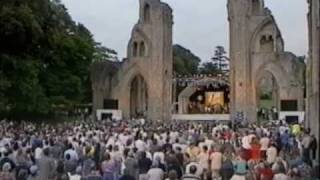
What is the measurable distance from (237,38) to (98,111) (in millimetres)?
14097

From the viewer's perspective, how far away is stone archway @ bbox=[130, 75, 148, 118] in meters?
63.8

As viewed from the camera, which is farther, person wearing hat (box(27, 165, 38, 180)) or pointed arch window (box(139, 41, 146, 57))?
pointed arch window (box(139, 41, 146, 57))

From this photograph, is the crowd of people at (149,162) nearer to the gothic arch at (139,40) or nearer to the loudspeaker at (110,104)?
the loudspeaker at (110,104)

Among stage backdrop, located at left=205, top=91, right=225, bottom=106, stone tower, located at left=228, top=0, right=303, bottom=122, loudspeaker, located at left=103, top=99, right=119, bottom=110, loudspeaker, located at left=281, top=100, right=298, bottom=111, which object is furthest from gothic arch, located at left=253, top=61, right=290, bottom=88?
stage backdrop, located at left=205, top=91, right=225, bottom=106

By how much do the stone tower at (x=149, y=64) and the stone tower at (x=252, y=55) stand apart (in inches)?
240

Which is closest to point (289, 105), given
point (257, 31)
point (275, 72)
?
point (275, 72)

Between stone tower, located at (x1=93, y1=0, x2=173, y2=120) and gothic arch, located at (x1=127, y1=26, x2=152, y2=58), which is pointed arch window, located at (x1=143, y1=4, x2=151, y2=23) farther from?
gothic arch, located at (x1=127, y1=26, x2=152, y2=58)

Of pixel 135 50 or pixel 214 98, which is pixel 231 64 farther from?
pixel 214 98

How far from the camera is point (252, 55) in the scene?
59.4 meters

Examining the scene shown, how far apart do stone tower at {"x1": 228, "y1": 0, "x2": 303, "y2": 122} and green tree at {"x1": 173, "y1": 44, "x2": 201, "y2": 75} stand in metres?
43.6

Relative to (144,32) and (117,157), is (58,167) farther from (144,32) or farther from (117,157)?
(144,32)

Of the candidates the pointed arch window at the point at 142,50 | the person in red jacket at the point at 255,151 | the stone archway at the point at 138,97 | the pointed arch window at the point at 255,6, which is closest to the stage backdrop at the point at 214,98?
the stone archway at the point at 138,97

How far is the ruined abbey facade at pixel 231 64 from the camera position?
57781mm

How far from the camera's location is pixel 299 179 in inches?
486
